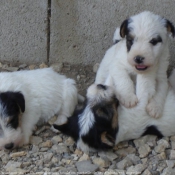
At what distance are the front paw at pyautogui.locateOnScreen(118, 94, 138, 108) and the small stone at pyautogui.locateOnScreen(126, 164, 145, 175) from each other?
30.2 inches

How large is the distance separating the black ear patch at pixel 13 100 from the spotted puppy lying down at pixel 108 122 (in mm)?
484

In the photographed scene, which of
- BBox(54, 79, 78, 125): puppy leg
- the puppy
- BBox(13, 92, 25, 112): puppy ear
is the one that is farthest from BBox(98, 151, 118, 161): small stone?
BBox(13, 92, 25, 112): puppy ear

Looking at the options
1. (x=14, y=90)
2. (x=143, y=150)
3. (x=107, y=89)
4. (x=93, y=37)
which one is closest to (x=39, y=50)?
(x=93, y=37)

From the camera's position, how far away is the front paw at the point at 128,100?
5828mm

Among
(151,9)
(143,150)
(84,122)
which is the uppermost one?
(151,9)

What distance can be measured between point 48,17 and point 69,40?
460mm

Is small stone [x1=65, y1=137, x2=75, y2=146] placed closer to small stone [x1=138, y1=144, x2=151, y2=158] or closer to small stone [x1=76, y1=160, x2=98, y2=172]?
small stone [x1=76, y1=160, x2=98, y2=172]

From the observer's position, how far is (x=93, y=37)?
710cm

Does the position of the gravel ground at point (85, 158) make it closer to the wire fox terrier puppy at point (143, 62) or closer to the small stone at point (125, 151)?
the small stone at point (125, 151)

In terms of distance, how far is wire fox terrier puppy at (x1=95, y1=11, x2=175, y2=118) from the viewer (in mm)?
5728

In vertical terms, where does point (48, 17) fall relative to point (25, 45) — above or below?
above

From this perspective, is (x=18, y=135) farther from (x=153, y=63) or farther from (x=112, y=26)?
(x=112, y=26)

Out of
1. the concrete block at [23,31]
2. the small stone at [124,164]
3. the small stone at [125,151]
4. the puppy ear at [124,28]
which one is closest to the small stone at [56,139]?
the small stone at [125,151]

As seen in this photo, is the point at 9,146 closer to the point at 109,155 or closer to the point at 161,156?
the point at 109,155
